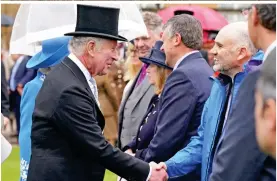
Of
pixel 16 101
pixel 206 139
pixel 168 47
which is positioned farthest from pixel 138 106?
pixel 16 101

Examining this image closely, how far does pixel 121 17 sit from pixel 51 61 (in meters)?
1.57

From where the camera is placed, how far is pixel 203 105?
20.7 ft

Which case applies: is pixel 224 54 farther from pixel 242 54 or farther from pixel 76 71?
pixel 76 71

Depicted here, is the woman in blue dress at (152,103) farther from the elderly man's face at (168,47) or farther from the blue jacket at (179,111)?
the blue jacket at (179,111)

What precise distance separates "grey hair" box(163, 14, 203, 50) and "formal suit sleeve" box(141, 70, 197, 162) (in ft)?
1.16

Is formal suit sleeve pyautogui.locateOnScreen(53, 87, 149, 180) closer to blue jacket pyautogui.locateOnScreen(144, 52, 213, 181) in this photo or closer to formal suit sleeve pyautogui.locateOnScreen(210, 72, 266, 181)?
blue jacket pyautogui.locateOnScreen(144, 52, 213, 181)

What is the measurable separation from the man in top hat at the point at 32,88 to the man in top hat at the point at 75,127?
48.4 inches

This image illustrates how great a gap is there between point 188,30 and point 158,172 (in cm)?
116

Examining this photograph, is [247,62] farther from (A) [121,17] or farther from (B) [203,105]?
(A) [121,17]

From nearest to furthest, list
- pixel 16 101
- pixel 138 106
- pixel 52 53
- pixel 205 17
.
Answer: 1. pixel 52 53
2. pixel 138 106
3. pixel 205 17
4. pixel 16 101

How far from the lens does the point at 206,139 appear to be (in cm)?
573

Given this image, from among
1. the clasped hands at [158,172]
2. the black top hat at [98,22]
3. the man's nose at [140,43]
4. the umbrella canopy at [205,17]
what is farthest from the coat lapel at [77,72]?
the umbrella canopy at [205,17]

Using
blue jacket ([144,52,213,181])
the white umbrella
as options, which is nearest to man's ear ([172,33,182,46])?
blue jacket ([144,52,213,181])

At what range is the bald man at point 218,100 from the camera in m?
5.46
